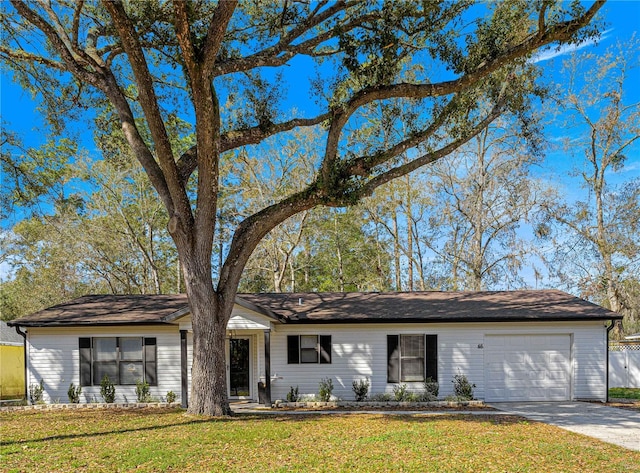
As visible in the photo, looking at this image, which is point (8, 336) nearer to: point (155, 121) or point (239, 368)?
point (239, 368)

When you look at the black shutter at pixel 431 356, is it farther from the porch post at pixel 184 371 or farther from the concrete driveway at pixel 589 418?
the porch post at pixel 184 371

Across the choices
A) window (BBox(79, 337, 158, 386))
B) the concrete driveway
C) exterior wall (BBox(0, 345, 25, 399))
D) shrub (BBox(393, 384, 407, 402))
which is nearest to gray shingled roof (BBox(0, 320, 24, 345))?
exterior wall (BBox(0, 345, 25, 399))

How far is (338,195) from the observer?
35.0ft

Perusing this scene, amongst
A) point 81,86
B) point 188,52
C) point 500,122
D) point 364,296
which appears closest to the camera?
point 188,52

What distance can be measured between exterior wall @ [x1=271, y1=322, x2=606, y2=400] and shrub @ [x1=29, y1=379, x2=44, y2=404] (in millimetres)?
6035

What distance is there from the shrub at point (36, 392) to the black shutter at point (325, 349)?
7361 mm

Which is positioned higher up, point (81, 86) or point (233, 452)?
point (81, 86)

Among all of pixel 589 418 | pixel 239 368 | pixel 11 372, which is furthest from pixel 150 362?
pixel 589 418

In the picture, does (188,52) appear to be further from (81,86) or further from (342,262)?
(342,262)

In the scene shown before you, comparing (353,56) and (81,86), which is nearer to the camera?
(353,56)

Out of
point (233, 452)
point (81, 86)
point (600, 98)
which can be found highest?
point (600, 98)

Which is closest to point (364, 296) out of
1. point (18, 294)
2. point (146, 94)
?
point (146, 94)

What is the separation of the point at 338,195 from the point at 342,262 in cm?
1813

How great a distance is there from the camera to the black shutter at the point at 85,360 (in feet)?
45.6
